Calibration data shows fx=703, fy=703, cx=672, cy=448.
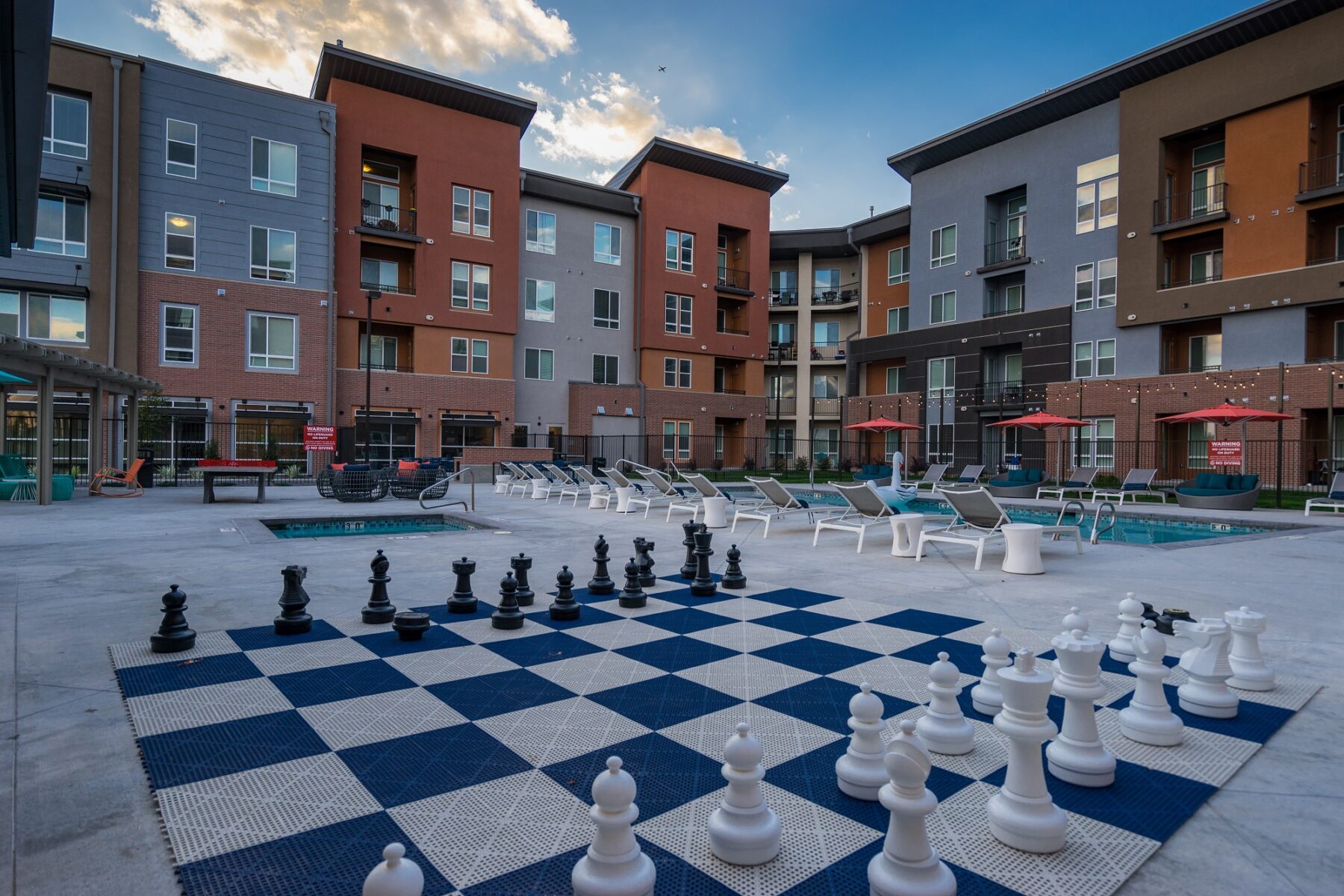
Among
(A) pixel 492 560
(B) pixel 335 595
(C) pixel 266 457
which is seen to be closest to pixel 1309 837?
(B) pixel 335 595

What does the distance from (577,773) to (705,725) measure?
0.72m

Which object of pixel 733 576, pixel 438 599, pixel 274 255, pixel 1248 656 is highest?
pixel 274 255

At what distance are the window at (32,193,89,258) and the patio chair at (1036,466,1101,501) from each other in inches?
1307

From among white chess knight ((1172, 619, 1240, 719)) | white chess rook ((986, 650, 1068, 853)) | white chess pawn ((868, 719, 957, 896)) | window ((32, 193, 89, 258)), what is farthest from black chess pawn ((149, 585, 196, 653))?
window ((32, 193, 89, 258))

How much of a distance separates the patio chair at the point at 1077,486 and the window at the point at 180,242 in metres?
31.2

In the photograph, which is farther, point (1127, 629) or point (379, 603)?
point (379, 603)

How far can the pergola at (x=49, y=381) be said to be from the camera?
13.1 m

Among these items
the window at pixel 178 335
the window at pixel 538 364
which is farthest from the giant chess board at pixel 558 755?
the window at pixel 538 364

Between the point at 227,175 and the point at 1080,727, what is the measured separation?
3345cm

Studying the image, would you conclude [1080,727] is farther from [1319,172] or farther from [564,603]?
[1319,172]

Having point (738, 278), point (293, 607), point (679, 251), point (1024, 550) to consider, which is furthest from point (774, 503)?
point (738, 278)

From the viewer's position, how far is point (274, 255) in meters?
28.4

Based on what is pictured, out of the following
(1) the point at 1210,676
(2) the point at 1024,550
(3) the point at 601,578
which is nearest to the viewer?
(1) the point at 1210,676

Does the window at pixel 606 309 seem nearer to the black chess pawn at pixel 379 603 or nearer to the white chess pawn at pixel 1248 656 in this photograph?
the black chess pawn at pixel 379 603
